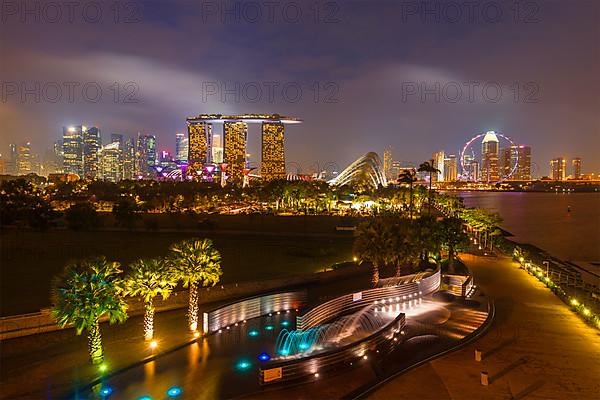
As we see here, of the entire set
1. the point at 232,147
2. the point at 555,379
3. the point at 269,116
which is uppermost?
the point at 269,116

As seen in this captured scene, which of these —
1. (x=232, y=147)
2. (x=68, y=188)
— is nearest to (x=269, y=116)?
(x=232, y=147)

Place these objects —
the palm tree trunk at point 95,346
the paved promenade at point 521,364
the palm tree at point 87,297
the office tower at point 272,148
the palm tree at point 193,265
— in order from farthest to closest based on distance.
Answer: the office tower at point 272,148 → the palm tree at point 193,265 → the palm tree trunk at point 95,346 → the palm tree at point 87,297 → the paved promenade at point 521,364

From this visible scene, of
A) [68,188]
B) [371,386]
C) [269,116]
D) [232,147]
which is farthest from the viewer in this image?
[232,147]

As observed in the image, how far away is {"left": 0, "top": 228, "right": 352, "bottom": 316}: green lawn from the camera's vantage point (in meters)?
19.6

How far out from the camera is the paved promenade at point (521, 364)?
10211mm

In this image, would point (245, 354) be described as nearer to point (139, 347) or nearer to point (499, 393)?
point (139, 347)

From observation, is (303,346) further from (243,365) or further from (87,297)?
(87,297)

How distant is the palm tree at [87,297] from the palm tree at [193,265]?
224 cm

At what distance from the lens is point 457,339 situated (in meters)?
13.7

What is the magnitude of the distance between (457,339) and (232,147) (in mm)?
190301

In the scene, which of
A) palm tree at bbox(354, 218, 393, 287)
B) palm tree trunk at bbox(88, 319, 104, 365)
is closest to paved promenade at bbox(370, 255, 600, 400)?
palm tree at bbox(354, 218, 393, 287)

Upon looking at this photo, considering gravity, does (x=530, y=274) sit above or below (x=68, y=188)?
below

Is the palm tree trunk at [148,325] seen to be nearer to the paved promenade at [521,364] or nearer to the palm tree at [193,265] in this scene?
the palm tree at [193,265]

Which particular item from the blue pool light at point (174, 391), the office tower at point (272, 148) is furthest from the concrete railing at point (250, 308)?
the office tower at point (272, 148)
